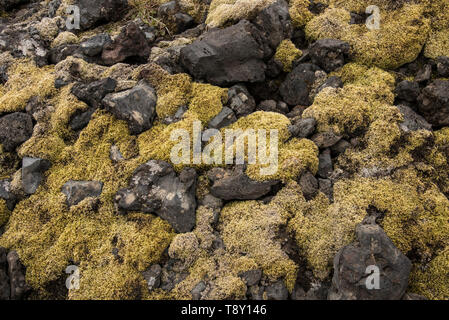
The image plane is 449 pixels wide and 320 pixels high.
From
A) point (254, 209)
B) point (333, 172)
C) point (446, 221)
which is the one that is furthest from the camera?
point (333, 172)

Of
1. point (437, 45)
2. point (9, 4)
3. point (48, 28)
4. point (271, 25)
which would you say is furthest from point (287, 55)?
point (9, 4)

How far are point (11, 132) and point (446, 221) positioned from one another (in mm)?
7897

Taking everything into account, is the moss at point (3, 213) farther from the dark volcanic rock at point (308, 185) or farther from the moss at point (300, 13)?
the moss at point (300, 13)

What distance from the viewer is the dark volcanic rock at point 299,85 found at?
7004 mm

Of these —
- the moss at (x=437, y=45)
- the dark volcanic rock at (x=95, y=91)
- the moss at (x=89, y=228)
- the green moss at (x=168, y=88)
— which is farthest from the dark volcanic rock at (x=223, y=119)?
the moss at (x=437, y=45)

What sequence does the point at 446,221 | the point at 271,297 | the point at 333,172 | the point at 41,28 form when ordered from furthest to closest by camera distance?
1. the point at 41,28
2. the point at 333,172
3. the point at 446,221
4. the point at 271,297

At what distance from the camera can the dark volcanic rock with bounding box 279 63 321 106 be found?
7.00 m

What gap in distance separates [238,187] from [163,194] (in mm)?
1256

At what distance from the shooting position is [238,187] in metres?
5.57

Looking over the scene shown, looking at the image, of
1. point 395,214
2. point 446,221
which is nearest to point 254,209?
point 395,214

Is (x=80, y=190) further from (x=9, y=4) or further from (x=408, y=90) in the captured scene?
(x=9, y=4)

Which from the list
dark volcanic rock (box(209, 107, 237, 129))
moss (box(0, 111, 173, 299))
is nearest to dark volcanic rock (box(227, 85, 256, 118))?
dark volcanic rock (box(209, 107, 237, 129))

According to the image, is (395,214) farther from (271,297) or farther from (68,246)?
(68,246)

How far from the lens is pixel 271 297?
4684mm
